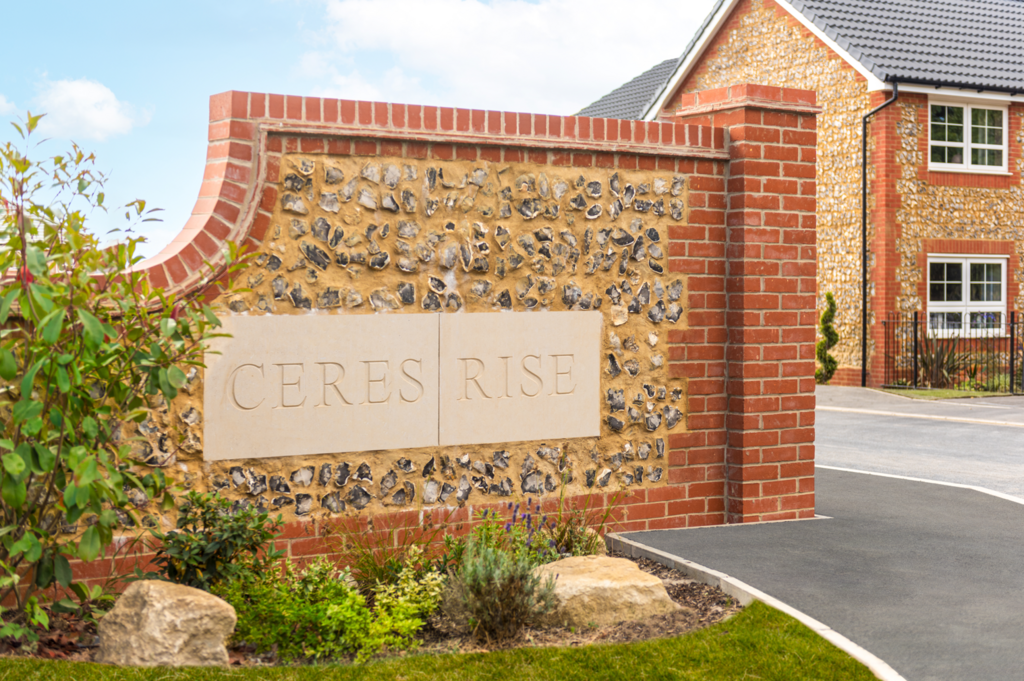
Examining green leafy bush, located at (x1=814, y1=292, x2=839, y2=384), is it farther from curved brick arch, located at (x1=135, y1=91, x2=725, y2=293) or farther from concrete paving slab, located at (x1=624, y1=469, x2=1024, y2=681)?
curved brick arch, located at (x1=135, y1=91, x2=725, y2=293)

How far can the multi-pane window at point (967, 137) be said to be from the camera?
2222 cm

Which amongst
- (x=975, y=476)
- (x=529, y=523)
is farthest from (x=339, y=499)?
(x=975, y=476)

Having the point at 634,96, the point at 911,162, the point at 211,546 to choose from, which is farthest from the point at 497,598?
the point at 634,96

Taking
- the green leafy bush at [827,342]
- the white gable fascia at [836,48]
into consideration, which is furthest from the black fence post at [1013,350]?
the white gable fascia at [836,48]

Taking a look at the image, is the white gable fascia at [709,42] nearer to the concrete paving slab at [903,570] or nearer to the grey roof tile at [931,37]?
the grey roof tile at [931,37]

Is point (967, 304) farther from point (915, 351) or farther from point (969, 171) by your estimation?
point (969, 171)

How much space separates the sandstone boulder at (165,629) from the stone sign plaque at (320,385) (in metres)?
1.25

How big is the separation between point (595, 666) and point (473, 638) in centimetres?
69

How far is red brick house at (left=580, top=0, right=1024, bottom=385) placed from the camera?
2172cm

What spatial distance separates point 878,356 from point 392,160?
57.8ft

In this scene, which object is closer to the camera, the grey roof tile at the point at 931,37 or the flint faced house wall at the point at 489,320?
the flint faced house wall at the point at 489,320

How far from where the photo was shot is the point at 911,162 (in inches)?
861

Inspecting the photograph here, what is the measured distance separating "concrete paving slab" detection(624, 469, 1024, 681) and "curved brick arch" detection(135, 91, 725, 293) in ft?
9.74

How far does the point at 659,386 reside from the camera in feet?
24.2
